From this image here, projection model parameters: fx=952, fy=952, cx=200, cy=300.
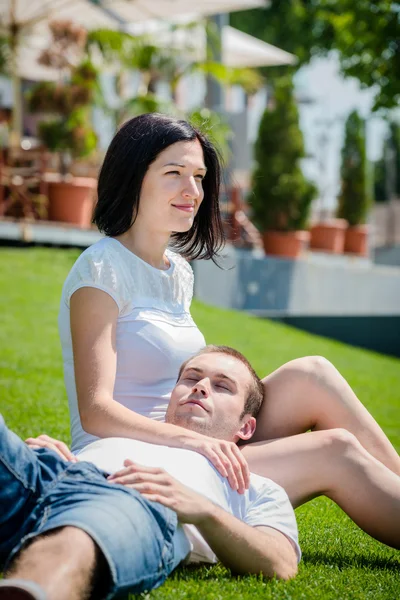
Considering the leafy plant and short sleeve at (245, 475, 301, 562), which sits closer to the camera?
short sleeve at (245, 475, 301, 562)

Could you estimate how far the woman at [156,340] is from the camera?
10.1ft

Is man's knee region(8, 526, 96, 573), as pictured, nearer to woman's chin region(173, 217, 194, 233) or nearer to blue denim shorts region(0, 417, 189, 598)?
blue denim shorts region(0, 417, 189, 598)

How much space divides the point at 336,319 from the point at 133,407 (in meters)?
9.45

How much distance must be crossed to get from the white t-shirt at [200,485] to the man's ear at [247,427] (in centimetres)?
24

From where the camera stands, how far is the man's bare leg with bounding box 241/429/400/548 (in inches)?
121

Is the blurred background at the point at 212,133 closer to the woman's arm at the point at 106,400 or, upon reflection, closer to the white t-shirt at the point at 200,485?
the woman's arm at the point at 106,400

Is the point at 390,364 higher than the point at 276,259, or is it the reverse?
the point at 276,259

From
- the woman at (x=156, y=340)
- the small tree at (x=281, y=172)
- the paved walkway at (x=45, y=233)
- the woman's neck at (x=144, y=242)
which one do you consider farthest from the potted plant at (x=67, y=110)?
the woman's neck at (x=144, y=242)

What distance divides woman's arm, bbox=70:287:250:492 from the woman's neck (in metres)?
0.36

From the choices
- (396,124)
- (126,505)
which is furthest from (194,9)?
(396,124)

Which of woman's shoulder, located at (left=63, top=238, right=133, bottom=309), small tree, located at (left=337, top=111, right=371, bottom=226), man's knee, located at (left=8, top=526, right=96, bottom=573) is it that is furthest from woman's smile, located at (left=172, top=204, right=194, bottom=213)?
small tree, located at (left=337, top=111, right=371, bottom=226)

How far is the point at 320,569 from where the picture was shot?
10.3 ft

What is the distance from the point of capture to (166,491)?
100 inches

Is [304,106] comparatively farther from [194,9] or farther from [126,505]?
[126,505]
